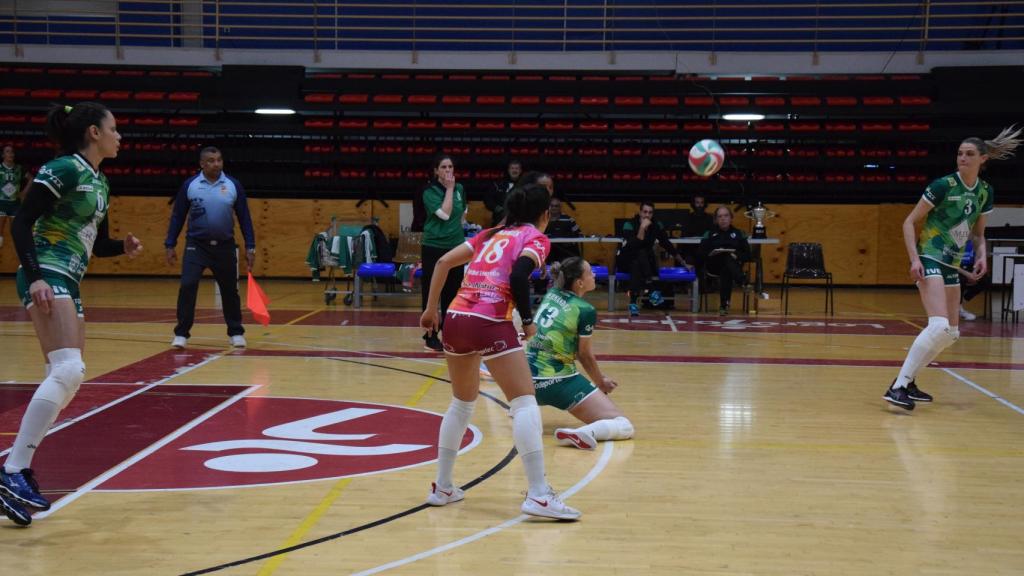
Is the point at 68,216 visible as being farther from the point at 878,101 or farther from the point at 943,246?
the point at 878,101

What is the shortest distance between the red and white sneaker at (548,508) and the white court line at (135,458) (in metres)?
2.06

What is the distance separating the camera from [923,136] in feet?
60.2

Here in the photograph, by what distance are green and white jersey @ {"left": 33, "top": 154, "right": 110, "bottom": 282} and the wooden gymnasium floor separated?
1077 millimetres

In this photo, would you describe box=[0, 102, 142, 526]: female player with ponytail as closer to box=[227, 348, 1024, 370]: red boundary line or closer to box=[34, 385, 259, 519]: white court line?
box=[34, 385, 259, 519]: white court line

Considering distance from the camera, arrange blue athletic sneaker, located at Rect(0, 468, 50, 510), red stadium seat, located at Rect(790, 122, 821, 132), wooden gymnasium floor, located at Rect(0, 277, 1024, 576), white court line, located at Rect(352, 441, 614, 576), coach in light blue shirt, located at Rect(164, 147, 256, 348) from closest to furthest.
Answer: white court line, located at Rect(352, 441, 614, 576) → wooden gymnasium floor, located at Rect(0, 277, 1024, 576) → blue athletic sneaker, located at Rect(0, 468, 50, 510) → coach in light blue shirt, located at Rect(164, 147, 256, 348) → red stadium seat, located at Rect(790, 122, 821, 132)

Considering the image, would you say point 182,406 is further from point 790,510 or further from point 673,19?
point 673,19

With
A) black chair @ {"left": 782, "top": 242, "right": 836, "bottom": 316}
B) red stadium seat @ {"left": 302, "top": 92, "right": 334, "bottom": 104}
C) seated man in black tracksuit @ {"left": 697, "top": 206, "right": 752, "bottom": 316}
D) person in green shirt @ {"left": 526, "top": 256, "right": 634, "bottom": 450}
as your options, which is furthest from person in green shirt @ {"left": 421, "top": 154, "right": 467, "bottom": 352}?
red stadium seat @ {"left": 302, "top": 92, "right": 334, "bottom": 104}

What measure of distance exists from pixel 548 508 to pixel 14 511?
219cm

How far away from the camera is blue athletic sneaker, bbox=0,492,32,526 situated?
3906mm

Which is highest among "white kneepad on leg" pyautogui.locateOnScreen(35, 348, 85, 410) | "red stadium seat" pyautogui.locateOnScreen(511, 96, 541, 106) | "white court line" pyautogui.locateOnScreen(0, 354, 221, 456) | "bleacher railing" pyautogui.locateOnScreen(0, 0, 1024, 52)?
"bleacher railing" pyautogui.locateOnScreen(0, 0, 1024, 52)

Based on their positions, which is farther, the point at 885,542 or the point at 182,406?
the point at 182,406

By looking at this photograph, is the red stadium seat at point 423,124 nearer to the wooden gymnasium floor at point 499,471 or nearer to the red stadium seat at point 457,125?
the red stadium seat at point 457,125

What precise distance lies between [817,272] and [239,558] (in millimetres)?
12013

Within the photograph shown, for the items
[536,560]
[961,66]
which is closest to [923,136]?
[961,66]
